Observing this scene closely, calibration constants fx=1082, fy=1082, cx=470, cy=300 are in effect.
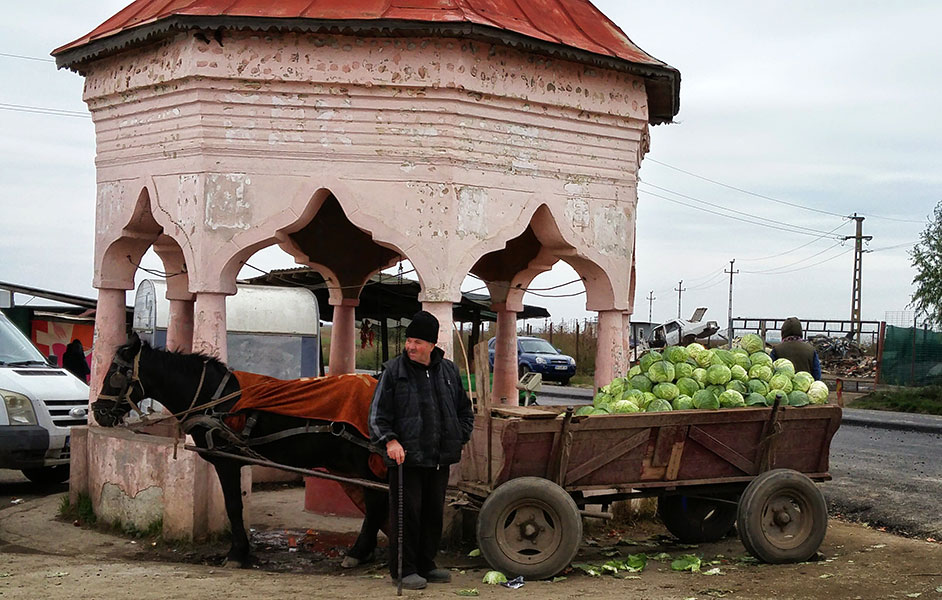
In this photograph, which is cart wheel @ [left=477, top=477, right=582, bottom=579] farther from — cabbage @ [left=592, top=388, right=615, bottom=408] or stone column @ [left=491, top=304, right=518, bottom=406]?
stone column @ [left=491, top=304, right=518, bottom=406]

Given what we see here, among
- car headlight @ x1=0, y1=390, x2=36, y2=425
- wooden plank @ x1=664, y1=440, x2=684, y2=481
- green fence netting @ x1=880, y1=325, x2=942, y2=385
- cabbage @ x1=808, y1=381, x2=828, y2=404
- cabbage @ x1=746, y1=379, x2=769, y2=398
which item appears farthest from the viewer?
green fence netting @ x1=880, y1=325, x2=942, y2=385

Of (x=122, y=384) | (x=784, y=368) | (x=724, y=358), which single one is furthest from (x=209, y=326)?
(x=784, y=368)

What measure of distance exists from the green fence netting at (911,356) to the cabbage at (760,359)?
21.8m

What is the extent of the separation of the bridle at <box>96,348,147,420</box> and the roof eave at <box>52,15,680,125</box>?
287 centimetres

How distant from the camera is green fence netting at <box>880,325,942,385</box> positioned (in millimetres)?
29016

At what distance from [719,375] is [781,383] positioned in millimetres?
511

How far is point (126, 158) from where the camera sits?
10500 mm

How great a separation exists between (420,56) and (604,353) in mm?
3491

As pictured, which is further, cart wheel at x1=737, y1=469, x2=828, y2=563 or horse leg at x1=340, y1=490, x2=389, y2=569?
horse leg at x1=340, y1=490, x2=389, y2=569

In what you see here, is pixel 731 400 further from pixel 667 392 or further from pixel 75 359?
pixel 75 359

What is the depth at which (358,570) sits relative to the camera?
28.1 feet

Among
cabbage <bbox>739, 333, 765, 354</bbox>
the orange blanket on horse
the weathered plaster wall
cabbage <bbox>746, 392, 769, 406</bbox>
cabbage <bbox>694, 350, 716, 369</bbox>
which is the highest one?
the weathered plaster wall

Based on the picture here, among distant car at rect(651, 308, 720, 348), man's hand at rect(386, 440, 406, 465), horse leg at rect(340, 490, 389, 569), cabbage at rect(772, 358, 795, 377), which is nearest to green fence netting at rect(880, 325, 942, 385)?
distant car at rect(651, 308, 720, 348)

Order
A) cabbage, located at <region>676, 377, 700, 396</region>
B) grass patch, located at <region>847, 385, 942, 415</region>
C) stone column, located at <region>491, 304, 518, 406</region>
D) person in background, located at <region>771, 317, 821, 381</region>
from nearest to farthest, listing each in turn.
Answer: cabbage, located at <region>676, 377, 700, 396</region> → person in background, located at <region>771, 317, 821, 381</region> → stone column, located at <region>491, 304, 518, 406</region> → grass patch, located at <region>847, 385, 942, 415</region>
